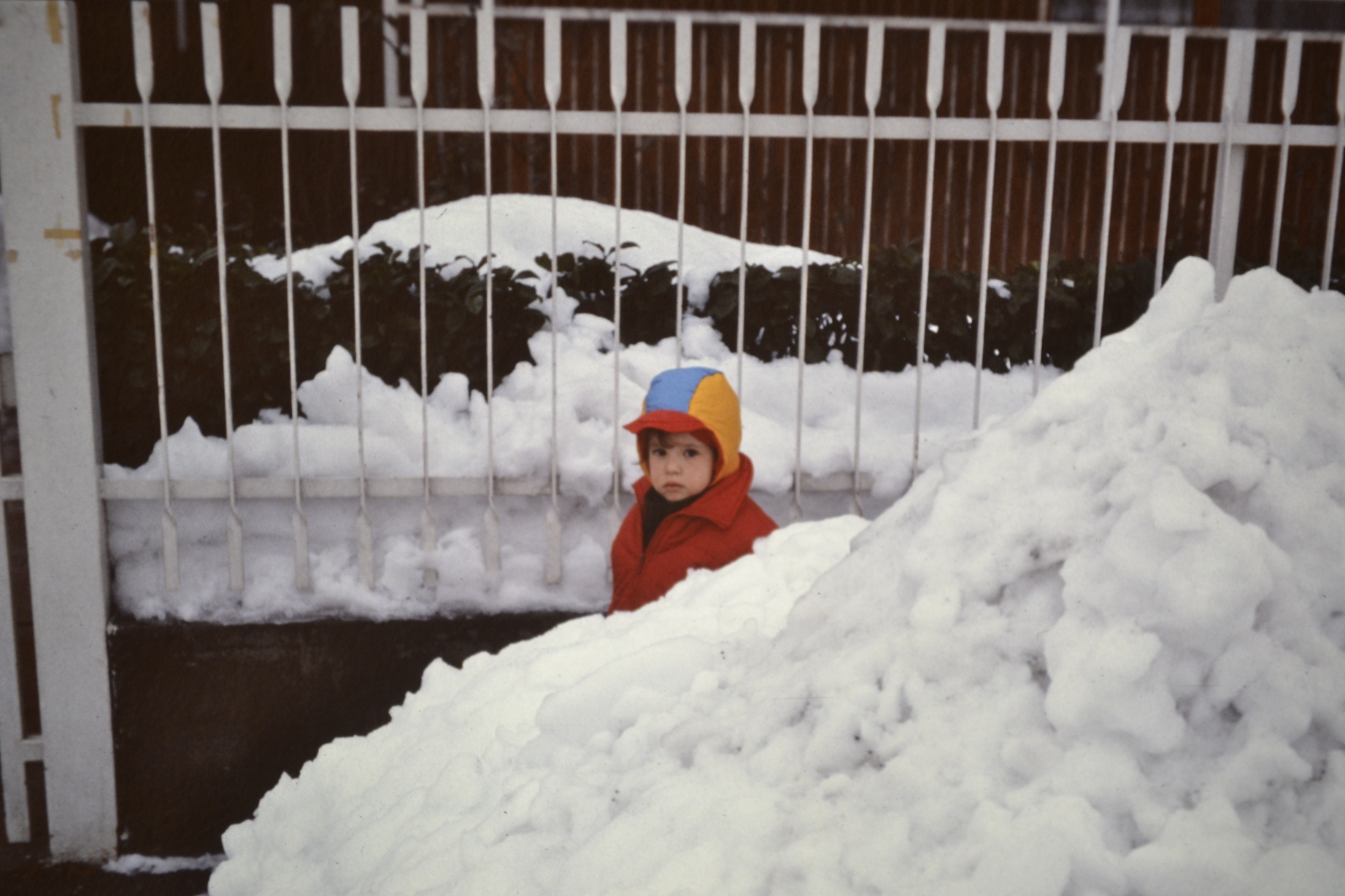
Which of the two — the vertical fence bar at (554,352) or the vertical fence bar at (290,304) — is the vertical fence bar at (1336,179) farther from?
the vertical fence bar at (290,304)

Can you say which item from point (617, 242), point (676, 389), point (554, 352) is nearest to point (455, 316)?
point (554, 352)

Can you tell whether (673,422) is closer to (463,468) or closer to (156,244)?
(463,468)

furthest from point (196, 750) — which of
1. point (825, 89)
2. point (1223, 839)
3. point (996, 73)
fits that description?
point (825, 89)

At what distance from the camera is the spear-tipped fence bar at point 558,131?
3.11m

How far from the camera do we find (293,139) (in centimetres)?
719

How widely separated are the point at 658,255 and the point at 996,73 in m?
1.34

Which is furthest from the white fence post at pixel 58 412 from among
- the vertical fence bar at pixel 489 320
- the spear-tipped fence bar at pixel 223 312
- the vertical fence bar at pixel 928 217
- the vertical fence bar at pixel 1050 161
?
the vertical fence bar at pixel 1050 161

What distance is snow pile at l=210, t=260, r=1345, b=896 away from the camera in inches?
46.2

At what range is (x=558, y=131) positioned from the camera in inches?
128

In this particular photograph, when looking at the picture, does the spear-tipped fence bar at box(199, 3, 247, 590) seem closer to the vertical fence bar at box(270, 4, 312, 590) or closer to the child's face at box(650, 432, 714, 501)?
the vertical fence bar at box(270, 4, 312, 590)

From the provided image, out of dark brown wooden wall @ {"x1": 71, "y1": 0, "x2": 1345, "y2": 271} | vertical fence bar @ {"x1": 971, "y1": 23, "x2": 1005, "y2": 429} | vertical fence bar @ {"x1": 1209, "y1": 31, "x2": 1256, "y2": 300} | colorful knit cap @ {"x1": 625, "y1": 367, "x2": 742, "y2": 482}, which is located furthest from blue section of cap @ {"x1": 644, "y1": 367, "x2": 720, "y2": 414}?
dark brown wooden wall @ {"x1": 71, "y1": 0, "x2": 1345, "y2": 271}

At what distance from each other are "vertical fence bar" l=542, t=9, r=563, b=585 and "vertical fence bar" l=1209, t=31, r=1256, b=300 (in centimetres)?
212

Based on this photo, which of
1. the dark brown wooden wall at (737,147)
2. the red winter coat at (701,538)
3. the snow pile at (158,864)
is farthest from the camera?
the dark brown wooden wall at (737,147)

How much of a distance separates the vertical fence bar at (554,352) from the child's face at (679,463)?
42cm
